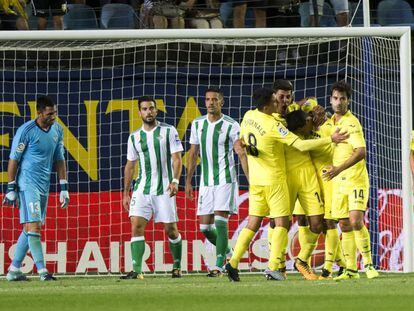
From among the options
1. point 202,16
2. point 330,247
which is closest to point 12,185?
point 330,247

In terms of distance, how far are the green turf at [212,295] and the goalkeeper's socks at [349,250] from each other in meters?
0.24

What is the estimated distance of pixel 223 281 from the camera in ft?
44.7

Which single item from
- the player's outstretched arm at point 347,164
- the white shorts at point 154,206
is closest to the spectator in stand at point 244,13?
the white shorts at point 154,206

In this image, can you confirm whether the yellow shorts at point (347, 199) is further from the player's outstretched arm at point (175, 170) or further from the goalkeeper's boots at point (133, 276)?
the goalkeeper's boots at point (133, 276)

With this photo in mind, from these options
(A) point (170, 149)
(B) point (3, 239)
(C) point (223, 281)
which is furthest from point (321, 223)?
(B) point (3, 239)

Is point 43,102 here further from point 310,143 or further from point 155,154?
point 310,143

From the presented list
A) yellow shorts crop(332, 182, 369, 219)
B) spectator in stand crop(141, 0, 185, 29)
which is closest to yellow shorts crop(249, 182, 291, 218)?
yellow shorts crop(332, 182, 369, 219)

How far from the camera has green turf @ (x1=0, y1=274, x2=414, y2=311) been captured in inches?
393

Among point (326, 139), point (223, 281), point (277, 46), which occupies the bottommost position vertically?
point (223, 281)

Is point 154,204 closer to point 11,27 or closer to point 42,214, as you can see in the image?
point 42,214

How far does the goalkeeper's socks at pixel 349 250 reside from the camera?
13.7 m

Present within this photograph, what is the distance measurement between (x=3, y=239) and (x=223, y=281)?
4.03m

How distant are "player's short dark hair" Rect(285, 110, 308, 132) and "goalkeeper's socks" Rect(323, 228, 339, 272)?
4.02 ft

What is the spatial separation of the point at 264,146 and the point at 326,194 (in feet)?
3.83
